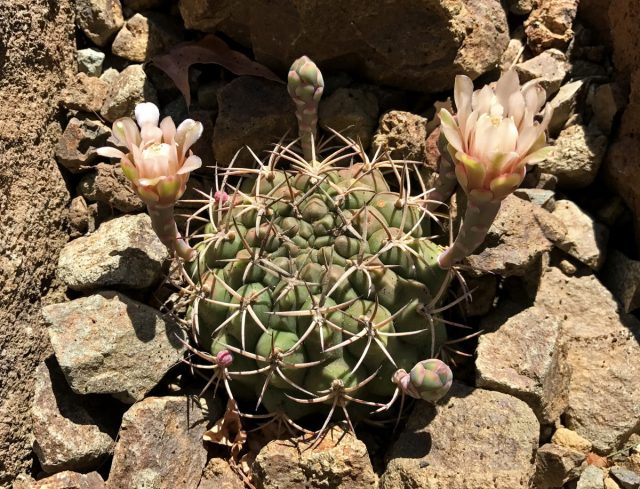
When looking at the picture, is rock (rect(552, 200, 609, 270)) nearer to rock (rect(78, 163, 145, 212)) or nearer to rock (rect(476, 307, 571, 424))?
rock (rect(476, 307, 571, 424))

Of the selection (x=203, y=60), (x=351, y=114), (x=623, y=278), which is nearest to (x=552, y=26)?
(x=351, y=114)

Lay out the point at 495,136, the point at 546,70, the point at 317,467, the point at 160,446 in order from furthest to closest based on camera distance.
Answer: the point at 546,70 < the point at 160,446 < the point at 317,467 < the point at 495,136

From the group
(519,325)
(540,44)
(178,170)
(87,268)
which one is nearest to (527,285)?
(519,325)

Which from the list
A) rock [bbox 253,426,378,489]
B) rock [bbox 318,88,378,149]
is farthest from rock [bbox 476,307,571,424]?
rock [bbox 318,88,378,149]

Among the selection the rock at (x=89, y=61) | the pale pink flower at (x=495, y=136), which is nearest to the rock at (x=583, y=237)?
the pale pink flower at (x=495, y=136)

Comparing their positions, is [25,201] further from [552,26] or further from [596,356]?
[552,26]
